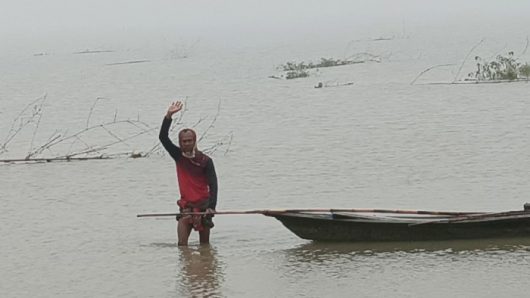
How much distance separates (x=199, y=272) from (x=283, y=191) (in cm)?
458

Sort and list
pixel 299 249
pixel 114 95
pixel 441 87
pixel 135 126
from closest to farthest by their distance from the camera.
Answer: pixel 299 249 < pixel 135 126 < pixel 441 87 < pixel 114 95

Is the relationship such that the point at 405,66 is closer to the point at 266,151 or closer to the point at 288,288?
the point at 266,151

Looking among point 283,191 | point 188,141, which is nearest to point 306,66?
point 283,191

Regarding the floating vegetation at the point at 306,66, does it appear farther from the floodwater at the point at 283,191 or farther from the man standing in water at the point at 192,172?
the man standing in water at the point at 192,172

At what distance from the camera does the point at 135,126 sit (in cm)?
2245

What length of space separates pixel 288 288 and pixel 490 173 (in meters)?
6.34

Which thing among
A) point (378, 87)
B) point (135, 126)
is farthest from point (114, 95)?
point (135, 126)

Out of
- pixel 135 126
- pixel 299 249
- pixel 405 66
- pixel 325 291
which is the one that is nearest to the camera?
pixel 325 291

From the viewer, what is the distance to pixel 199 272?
359 inches

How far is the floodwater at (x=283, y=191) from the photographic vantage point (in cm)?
880

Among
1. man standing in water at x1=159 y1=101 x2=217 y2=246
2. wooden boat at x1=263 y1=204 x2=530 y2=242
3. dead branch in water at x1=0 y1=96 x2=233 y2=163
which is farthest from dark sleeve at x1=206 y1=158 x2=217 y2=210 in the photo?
dead branch in water at x1=0 y1=96 x2=233 y2=163

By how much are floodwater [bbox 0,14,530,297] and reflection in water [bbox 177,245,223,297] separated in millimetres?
16

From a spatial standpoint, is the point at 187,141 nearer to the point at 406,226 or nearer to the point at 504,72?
the point at 406,226

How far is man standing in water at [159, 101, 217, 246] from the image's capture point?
913 cm
